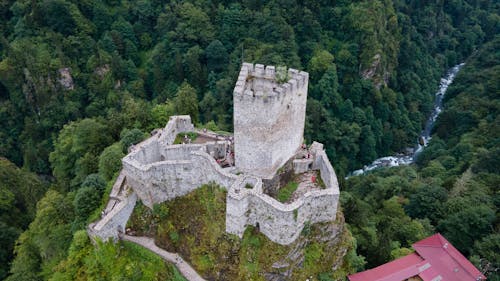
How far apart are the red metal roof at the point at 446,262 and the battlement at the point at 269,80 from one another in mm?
14791

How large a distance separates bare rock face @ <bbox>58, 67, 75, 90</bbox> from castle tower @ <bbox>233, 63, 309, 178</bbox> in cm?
4729

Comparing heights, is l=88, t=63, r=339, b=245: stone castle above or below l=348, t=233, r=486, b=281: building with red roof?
above

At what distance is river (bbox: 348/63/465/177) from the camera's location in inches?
2714

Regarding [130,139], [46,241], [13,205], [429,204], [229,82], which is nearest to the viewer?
[46,241]

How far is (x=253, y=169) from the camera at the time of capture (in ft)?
90.0

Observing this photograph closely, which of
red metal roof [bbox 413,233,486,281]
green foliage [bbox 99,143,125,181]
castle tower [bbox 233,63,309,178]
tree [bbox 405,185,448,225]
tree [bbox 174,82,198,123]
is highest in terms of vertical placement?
castle tower [bbox 233,63,309,178]

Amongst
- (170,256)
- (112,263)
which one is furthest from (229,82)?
(112,263)

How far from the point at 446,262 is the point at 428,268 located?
5.77 feet

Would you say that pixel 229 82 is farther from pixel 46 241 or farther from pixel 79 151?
pixel 46 241

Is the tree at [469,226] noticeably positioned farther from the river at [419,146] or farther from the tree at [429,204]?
the river at [419,146]

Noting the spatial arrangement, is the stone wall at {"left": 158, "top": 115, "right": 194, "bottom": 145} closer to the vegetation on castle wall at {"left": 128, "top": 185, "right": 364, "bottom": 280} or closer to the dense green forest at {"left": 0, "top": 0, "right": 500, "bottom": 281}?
the vegetation on castle wall at {"left": 128, "top": 185, "right": 364, "bottom": 280}

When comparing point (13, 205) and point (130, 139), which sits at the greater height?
point (130, 139)

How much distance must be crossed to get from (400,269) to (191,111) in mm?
25668


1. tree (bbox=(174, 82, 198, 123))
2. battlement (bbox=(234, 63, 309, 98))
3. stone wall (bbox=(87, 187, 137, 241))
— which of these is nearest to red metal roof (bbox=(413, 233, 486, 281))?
battlement (bbox=(234, 63, 309, 98))
